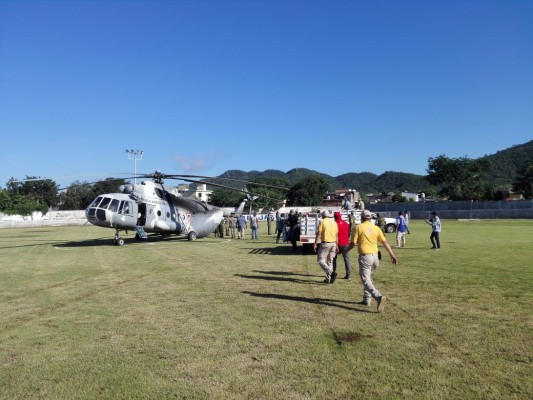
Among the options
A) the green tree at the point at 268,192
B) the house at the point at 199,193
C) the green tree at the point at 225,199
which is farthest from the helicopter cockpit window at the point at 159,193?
the green tree at the point at 225,199

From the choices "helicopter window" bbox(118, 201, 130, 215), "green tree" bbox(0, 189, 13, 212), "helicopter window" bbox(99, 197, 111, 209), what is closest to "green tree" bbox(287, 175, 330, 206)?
"green tree" bbox(0, 189, 13, 212)

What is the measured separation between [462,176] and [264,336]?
91900 millimetres

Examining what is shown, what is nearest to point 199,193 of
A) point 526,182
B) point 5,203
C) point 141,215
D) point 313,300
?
point 5,203

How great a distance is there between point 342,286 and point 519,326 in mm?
4196

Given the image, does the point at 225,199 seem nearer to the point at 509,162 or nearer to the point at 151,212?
the point at 151,212

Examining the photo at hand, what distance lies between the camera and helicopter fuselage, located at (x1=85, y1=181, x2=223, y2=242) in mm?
20281

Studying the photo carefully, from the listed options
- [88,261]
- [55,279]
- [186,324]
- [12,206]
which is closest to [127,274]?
[55,279]

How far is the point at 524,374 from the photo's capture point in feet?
15.4

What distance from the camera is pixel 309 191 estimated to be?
11812cm

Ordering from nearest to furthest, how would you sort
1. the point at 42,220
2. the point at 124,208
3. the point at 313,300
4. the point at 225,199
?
the point at 313,300
the point at 124,208
the point at 42,220
the point at 225,199

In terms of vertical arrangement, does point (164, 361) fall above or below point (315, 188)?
below

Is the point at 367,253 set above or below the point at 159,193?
below

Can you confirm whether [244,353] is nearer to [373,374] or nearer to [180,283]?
[373,374]

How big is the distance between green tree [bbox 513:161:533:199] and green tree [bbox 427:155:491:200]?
651 cm
